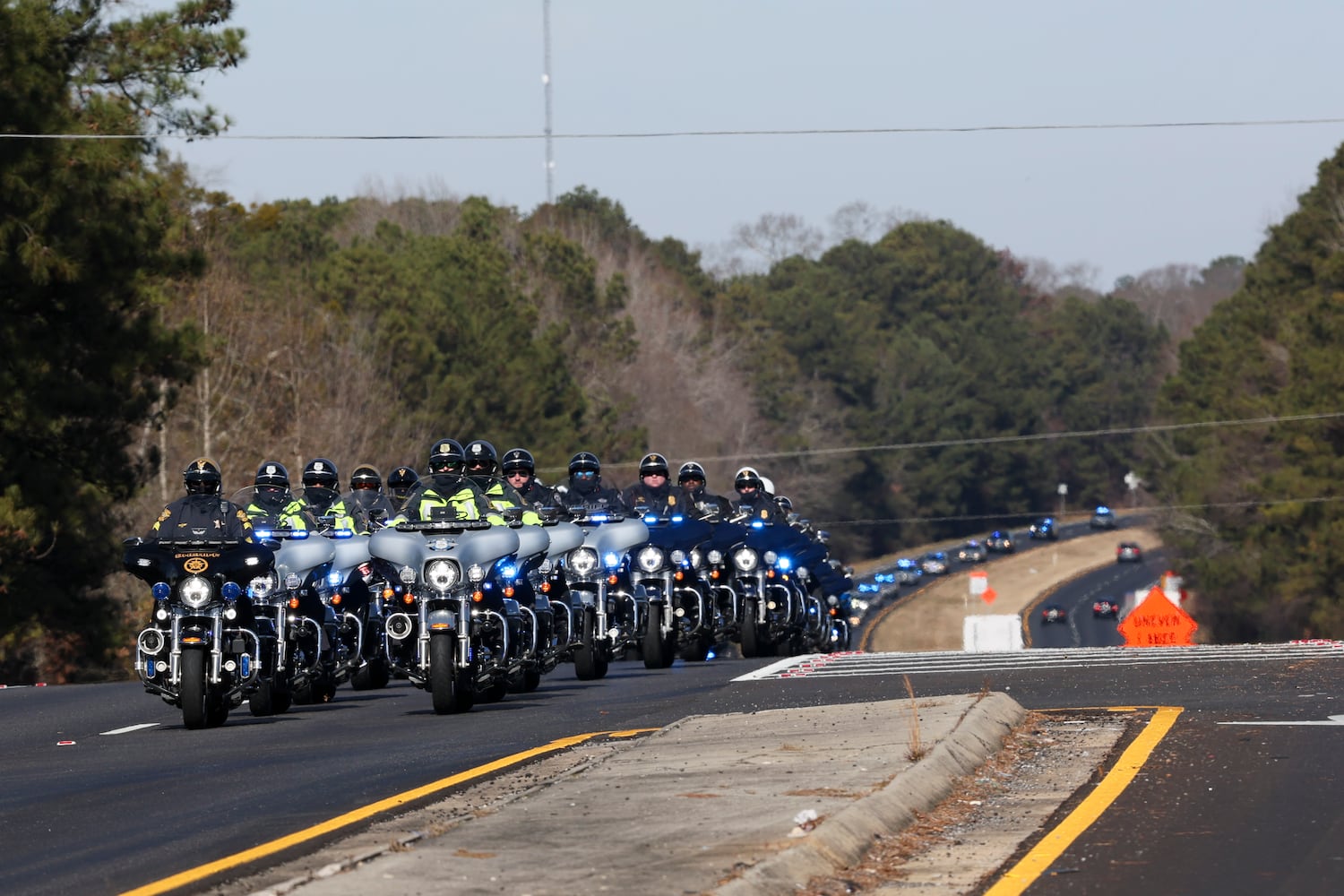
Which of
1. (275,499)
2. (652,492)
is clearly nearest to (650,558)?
(652,492)

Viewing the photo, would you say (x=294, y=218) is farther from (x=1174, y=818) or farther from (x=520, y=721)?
(x=1174, y=818)

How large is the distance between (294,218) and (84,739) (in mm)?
66661

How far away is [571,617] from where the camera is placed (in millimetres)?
19375

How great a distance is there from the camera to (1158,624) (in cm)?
3609

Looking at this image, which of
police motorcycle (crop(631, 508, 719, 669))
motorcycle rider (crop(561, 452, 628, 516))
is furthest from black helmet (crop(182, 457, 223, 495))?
motorcycle rider (crop(561, 452, 628, 516))

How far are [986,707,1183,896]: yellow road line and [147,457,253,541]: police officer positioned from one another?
693 cm

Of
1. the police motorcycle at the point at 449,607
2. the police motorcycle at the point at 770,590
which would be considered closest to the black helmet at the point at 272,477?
the police motorcycle at the point at 449,607

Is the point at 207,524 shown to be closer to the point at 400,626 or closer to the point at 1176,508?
the point at 400,626

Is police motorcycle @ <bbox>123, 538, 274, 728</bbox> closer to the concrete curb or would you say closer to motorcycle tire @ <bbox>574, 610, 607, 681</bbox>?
motorcycle tire @ <bbox>574, 610, 607, 681</bbox>

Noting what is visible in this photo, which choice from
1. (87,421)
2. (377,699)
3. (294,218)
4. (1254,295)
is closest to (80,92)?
(87,421)

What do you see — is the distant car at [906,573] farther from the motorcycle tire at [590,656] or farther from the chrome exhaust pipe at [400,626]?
the chrome exhaust pipe at [400,626]

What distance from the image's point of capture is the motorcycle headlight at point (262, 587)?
16.9 metres

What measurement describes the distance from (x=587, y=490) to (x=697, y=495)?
6.47 feet

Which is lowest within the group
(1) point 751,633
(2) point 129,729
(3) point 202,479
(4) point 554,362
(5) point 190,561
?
(2) point 129,729
